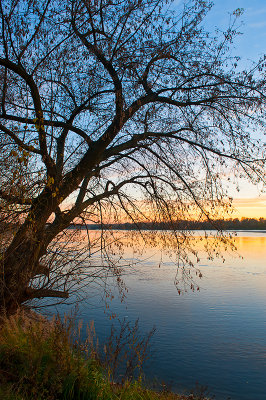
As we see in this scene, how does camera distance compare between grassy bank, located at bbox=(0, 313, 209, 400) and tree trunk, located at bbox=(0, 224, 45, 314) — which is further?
tree trunk, located at bbox=(0, 224, 45, 314)

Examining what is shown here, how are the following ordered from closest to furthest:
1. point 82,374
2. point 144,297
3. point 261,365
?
point 82,374, point 261,365, point 144,297

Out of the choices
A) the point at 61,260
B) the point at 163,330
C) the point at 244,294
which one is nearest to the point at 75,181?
the point at 61,260

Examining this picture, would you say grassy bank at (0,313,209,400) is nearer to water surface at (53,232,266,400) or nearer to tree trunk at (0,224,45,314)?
tree trunk at (0,224,45,314)

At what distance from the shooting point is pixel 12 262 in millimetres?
6578

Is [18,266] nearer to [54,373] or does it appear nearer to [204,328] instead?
[54,373]

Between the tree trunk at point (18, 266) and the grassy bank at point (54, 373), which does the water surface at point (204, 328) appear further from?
the grassy bank at point (54, 373)

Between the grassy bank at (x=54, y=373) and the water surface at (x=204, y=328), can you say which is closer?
the grassy bank at (x=54, y=373)

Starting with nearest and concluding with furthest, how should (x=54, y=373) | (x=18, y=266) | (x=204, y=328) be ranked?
1. (x=54, y=373)
2. (x=18, y=266)
3. (x=204, y=328)

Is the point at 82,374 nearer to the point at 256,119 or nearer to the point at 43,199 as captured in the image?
the point at 43,199

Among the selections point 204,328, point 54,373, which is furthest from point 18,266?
point 204,328

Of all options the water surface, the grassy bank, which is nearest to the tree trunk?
the grassy bank

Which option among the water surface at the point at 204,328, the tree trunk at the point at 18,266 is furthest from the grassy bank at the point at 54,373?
the water surface at the point at 204,328

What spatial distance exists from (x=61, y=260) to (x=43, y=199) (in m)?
1.23

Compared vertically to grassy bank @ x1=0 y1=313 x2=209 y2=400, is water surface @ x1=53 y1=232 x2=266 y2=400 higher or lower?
lower
